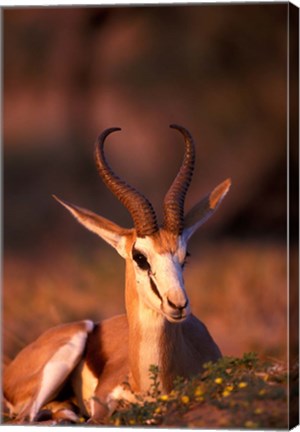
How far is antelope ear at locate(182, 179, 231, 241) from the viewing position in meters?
14.5

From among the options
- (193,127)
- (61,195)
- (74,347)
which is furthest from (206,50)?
(74,347)

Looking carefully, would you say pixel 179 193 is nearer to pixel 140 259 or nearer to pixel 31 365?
pixel 140 259

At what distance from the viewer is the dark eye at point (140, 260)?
14188 mm

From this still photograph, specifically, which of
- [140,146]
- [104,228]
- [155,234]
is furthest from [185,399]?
[140,146]

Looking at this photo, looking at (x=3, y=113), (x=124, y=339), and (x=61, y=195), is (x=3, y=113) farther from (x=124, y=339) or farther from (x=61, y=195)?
(x=124, y=339)

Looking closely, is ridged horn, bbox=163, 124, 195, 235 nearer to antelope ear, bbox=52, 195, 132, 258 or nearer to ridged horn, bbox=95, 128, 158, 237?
ridged horn, bbox=95, 128, 158, 237

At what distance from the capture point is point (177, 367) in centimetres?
1445

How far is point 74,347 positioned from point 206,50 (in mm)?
2711

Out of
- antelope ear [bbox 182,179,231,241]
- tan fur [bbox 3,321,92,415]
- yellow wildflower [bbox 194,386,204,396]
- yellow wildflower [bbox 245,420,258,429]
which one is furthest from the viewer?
tan fur [bbox 3,321,92,415]

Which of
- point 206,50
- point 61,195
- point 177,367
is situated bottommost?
point 177,367

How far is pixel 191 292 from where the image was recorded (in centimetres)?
1542

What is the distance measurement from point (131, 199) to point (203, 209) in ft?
2.30

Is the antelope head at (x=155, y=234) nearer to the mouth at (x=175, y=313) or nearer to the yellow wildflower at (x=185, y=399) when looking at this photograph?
the mouth at (x=175, y=313)

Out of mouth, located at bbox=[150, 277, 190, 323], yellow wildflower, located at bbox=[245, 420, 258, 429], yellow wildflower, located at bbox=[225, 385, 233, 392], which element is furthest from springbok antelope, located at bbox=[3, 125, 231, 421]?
yellow wildflower, located at bbox=[245, 420, 258, 429]
